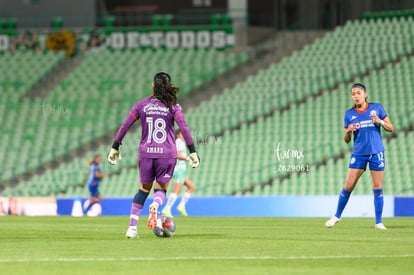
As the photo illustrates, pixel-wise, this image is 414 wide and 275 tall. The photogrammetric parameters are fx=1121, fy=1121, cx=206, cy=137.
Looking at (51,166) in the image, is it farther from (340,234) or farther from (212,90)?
(340,234)

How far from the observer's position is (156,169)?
15500mm

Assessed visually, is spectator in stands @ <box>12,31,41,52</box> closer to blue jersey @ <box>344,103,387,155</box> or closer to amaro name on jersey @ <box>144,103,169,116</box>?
blue jersey @ <box>344,103,387,155</box>

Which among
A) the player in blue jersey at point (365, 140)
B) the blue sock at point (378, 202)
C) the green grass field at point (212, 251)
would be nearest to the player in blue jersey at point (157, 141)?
the green grass field at point (212, 251)

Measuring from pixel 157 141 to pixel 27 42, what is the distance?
2944 cm

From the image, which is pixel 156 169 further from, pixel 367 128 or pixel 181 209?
pixel 181 209

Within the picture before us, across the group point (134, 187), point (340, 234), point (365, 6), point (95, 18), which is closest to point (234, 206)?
point (134, 187)

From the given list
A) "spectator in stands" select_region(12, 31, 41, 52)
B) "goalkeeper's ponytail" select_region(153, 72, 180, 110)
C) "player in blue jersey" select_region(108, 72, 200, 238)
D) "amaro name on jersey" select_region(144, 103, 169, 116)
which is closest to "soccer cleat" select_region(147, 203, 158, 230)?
"player in blue jersey" select_region(108, 72, 200, 238)

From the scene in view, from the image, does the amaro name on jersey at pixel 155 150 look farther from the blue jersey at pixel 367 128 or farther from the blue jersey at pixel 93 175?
the blue jersey at pixel 93 175

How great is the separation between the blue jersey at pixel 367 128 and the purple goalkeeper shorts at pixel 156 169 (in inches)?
155

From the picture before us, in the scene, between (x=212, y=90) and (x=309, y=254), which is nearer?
(x=309, y=254)

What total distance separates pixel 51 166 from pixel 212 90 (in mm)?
6372

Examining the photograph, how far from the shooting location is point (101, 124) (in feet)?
125

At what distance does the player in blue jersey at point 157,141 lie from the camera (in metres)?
15.4

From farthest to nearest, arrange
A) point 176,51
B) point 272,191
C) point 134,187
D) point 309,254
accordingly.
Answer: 1. point 176,51
2. point 134,187
3. point 272,191
4. point 309,254
